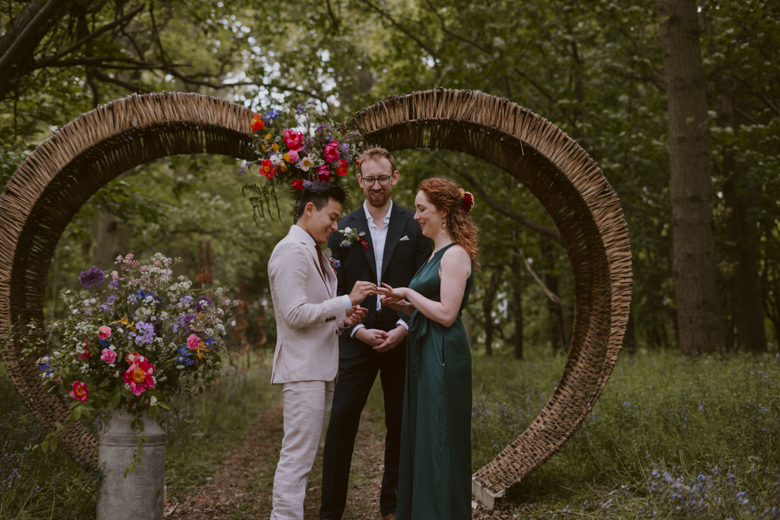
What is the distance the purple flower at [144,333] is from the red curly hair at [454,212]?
1794 millimetres

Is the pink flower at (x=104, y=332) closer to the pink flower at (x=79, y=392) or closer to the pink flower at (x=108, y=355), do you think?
the pink flower at (x=108, y=355)

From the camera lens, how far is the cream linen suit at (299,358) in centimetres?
286

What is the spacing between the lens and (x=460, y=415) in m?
2.91

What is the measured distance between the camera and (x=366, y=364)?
3.70 metres

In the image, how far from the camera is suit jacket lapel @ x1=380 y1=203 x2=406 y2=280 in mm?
3783

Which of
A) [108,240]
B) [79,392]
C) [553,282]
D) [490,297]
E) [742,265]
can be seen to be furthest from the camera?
[490,297]

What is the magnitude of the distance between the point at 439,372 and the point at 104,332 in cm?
192

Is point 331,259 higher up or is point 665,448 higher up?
point 331,259

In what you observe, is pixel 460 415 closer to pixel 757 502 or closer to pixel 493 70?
pixel 757 502

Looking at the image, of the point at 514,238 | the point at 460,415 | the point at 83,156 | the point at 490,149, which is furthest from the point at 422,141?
the point at 514,238

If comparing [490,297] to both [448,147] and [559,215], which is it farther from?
[448,147]

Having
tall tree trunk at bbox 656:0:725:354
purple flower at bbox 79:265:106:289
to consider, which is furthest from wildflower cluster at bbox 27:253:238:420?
tall tree trunk at bbox 656:0:725:354

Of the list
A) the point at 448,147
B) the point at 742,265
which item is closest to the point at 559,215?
the point at 448,147

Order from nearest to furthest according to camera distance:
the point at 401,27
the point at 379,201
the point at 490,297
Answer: the point at 379,201 < the point at 401,27 < the point at 490,297
